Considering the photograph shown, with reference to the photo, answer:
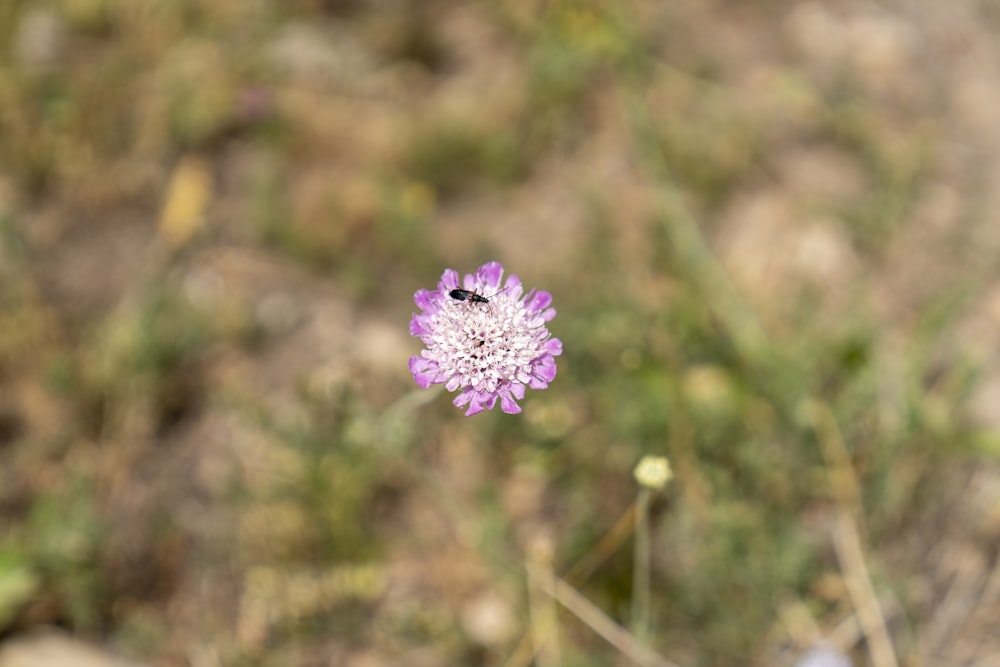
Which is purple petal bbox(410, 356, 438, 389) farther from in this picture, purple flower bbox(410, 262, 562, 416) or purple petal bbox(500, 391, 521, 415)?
purple petal bbox(500, 391, 521, 415)

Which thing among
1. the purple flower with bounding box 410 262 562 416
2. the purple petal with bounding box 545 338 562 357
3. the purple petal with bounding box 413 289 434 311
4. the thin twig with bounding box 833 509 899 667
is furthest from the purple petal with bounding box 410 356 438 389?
the thin twig with bounding box 833 509 899 667

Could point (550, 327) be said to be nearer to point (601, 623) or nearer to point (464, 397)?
point (601, 623)

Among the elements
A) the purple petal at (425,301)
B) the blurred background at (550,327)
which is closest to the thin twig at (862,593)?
the blurred background at (550,327)

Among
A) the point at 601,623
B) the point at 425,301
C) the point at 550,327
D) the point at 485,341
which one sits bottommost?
Answer: the point at 601,623

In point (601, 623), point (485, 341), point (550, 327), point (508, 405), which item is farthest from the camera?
point (550, 327)

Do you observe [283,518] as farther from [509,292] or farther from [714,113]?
[714,113]

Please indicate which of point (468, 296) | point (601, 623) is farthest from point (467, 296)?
point (601, 623)
